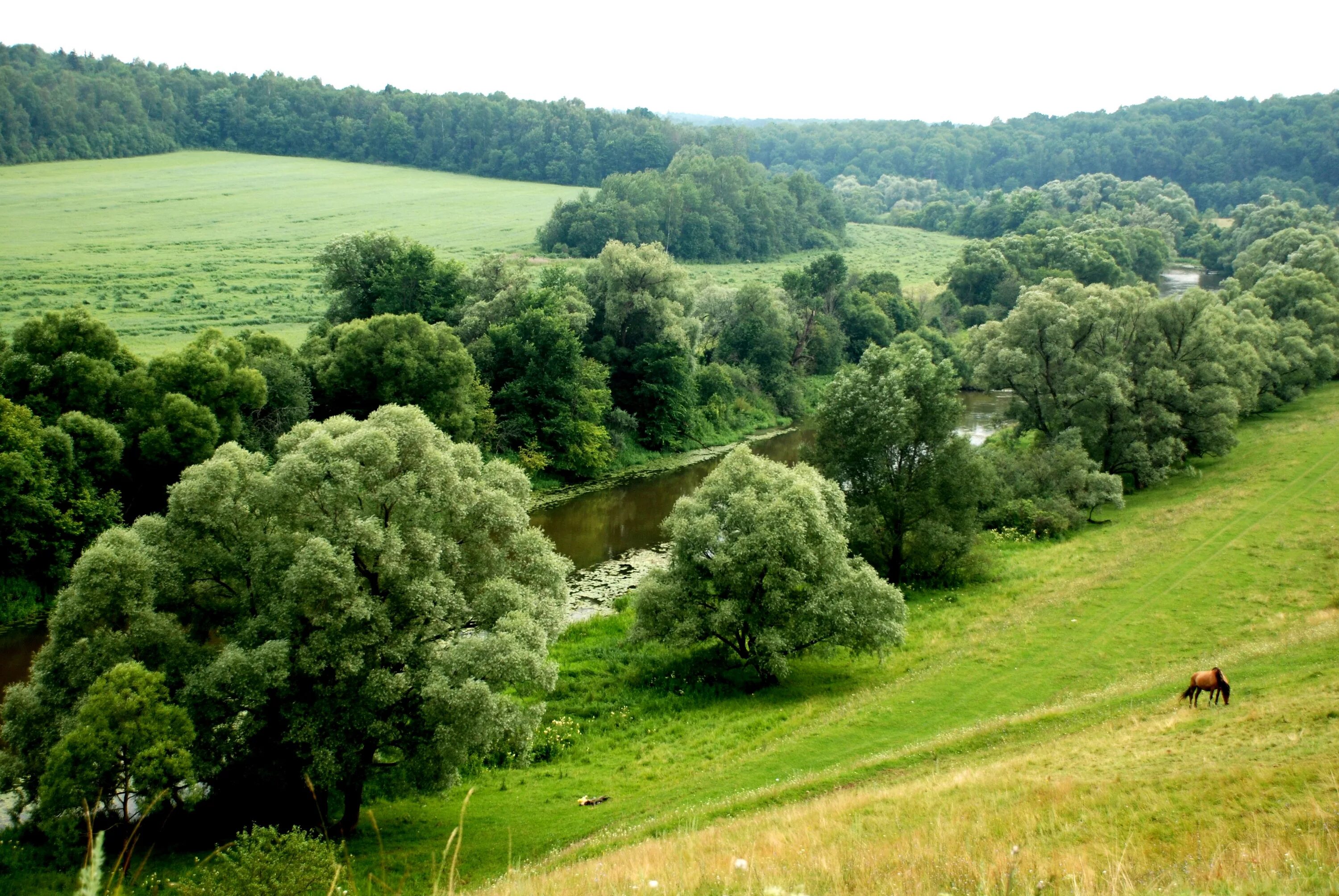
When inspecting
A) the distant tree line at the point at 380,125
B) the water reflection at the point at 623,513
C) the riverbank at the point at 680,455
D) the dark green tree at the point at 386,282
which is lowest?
the water reflection at the point at 623,513

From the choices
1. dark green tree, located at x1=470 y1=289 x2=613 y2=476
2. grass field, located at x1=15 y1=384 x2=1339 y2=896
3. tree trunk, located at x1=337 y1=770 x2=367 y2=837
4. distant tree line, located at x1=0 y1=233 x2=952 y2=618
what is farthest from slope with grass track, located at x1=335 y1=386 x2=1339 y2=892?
dark green tree, located at x1=470 y1=289 x2=613 y2=476

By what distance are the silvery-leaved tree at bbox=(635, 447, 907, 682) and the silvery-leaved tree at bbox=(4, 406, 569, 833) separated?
7816 millimetres

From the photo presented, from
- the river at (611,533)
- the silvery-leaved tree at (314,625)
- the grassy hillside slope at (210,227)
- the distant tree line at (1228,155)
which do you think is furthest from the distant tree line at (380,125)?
the silvery-leaved tree at (314,625)

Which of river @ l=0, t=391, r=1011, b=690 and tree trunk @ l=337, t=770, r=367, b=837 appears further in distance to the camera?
river @ l=0, t=391, r=1011, b=690

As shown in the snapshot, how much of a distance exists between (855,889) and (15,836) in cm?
1893

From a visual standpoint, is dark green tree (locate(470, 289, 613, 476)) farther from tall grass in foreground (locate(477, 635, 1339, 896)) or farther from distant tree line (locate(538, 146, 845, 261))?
distant tree line (locate(538, 146, 845, 261))

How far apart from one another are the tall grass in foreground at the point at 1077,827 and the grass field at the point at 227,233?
52340mm

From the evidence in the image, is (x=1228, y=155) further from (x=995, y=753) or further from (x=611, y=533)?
(x=995, y=753)

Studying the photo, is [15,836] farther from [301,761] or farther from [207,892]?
[207,892]

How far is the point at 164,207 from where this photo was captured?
99.2 metres

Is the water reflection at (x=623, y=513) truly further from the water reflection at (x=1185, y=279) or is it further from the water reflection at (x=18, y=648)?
the water reflection at (x=1185, y=279)

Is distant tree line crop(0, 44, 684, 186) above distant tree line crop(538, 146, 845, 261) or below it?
above

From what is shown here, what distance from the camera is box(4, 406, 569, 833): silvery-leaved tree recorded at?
64.1 feet

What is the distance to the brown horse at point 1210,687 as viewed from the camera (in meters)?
21.5
